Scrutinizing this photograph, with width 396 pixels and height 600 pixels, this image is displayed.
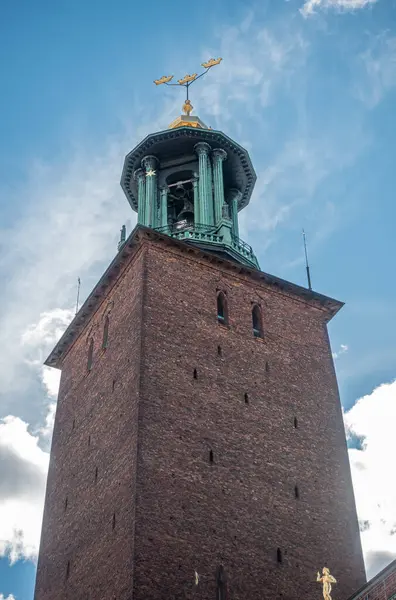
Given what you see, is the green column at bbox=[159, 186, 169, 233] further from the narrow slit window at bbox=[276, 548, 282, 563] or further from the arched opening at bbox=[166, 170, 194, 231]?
the narrow slit window at bbox=[276, 548, 282, 563]

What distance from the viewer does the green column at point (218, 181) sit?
3075cm

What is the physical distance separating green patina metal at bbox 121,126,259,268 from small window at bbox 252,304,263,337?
247 centimetres

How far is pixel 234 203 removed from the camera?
33000 millimetres

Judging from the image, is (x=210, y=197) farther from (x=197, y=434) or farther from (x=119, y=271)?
(x=197, y=434)

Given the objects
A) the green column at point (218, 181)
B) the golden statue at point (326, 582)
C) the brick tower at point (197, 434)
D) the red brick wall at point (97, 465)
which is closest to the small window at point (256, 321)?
the brick tower at point (197, 434)

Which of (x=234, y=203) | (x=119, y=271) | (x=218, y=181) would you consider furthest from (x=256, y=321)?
(x=234, y=203)

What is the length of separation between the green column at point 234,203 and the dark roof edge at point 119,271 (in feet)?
10.3

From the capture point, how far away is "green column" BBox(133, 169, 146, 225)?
1218 inches

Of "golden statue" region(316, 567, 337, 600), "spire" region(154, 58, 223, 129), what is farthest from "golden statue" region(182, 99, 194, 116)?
"golden statue" region(316, 567, 337, 600)

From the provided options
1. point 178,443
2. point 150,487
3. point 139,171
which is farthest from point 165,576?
point 139,171

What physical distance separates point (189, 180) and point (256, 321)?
7006mm

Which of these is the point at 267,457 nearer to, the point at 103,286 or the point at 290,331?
the point at 290,331

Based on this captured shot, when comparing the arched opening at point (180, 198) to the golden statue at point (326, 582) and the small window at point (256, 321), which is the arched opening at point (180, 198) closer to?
the small window at point (256, 321)

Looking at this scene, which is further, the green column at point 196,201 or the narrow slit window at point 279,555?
the green column at point 196,201
